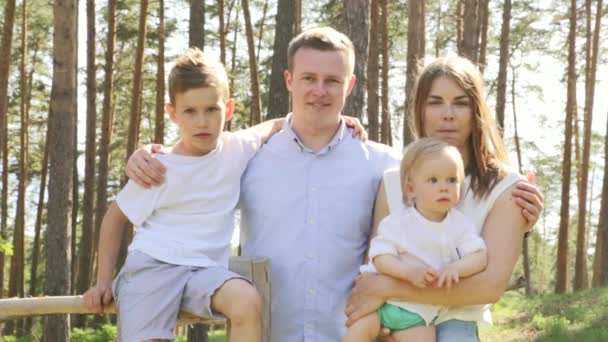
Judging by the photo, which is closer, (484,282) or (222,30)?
(484,282)

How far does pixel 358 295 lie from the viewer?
321cm

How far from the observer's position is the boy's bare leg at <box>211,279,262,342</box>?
10.2ft

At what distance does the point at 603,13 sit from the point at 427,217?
23210mm

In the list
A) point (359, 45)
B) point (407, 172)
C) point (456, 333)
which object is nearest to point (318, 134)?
point (407, 172)

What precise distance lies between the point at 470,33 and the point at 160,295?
1226cm

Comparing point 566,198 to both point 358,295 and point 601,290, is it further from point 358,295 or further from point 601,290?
point 358,295

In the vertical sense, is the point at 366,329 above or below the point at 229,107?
below

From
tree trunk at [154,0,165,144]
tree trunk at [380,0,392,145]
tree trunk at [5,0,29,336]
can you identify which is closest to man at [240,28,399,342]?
tree trunk at [154,0,165,144]

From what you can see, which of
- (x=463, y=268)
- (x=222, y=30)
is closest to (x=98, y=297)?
(x=463, y=268)

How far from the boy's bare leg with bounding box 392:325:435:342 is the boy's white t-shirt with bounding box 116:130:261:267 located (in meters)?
0.85

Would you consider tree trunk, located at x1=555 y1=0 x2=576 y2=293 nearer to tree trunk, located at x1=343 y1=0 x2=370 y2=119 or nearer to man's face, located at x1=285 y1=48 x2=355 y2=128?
tree trunk, located at x1=343 y1=0 x2=370 y2=119

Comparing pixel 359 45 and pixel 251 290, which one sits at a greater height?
pixel 359 45

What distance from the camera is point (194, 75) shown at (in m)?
3.44

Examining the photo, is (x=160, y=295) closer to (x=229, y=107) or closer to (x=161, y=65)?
(x=229, y=107)
